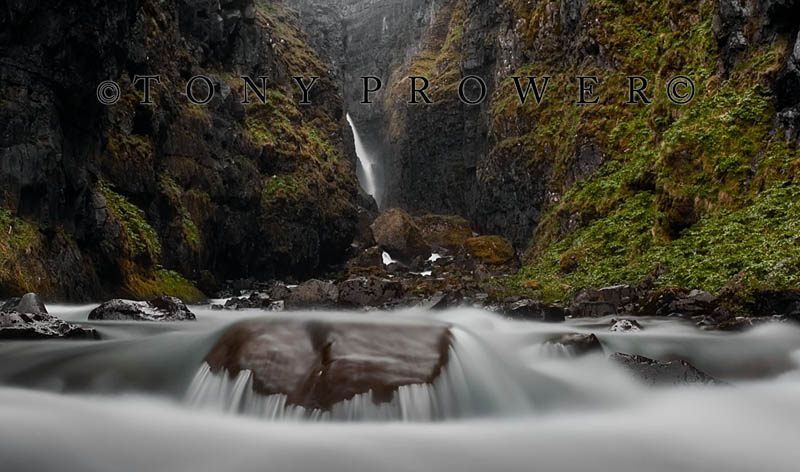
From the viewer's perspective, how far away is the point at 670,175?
49.6 feet

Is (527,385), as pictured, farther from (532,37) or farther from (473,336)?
(532,37)

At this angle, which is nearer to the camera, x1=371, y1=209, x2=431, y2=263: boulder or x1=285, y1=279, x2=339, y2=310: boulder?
x1=285, y1=279, x2=339, y2=310: boulder

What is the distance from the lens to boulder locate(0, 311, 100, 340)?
7.05m

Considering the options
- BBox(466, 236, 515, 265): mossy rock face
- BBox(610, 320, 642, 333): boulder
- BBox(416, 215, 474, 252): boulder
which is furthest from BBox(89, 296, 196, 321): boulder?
BBox(416, 215, 474, 252): boulder

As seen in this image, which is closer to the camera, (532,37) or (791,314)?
(791,314)

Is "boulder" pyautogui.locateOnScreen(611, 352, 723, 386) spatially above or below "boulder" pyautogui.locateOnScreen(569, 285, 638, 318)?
above

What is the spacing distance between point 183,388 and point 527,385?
3752 millimetres

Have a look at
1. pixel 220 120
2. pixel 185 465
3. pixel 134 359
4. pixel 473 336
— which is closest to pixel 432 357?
pixel 473 336

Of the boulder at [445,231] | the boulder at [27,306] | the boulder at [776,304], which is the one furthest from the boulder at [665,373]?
the boulder at [445,231]

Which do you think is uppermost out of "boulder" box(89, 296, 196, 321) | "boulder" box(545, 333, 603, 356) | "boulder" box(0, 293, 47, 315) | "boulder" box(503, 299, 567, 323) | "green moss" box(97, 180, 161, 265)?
"green moss" box(97, 180, 161, 265)

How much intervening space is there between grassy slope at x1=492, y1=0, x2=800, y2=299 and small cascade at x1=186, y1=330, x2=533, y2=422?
6.07 m

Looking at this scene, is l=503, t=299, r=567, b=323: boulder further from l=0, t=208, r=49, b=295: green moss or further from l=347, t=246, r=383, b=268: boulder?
l=347, t=246, r=383, b=268: boulder

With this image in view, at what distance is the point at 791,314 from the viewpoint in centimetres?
832

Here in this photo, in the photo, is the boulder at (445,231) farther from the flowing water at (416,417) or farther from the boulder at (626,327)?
the flowing water at (416,417)
